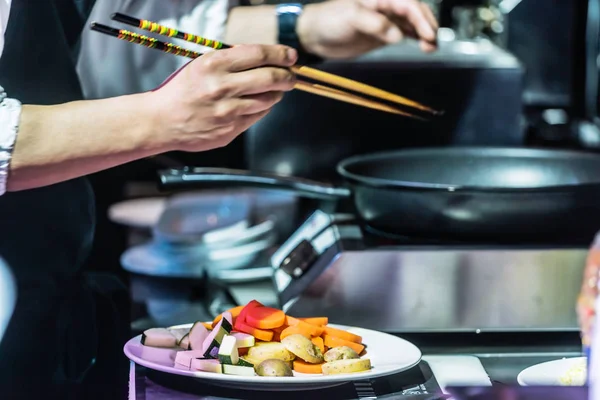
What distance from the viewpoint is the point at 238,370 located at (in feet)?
3.27

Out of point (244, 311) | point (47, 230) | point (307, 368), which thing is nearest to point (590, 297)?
point (307, 368)

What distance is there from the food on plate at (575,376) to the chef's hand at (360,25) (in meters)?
0.74

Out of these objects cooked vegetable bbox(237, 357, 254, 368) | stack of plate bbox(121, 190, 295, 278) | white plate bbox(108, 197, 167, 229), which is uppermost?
cooked vegetable bbox(237, 357, 254, 368)

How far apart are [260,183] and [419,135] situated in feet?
1.80

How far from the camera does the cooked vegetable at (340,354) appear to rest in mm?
1051

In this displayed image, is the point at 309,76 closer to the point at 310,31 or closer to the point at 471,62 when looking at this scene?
the point at 310,31

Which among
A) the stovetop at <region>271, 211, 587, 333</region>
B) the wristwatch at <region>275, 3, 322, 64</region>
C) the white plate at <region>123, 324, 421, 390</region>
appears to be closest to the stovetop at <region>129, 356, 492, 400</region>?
the white plate at <region>123, 324, 421, 390</region>

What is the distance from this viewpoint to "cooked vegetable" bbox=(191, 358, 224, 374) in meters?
1.00

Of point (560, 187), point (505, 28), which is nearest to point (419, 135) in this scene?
point (560, 187)

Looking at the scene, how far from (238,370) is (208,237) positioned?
2.83ft

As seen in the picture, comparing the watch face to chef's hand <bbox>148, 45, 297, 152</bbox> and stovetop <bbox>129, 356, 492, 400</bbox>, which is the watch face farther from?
stovetop <bbox>129, 356, 492, 400</bbox>

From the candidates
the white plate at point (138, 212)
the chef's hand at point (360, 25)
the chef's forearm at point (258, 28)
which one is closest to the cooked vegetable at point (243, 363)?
the chef's hand at point (360, 25)

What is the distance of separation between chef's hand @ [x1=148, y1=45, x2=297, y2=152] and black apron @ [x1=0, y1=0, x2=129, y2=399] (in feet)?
1.12

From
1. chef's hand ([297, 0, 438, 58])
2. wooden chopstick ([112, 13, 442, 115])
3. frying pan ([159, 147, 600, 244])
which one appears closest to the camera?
wooden chopstick ([112, 13, 442, 115])
